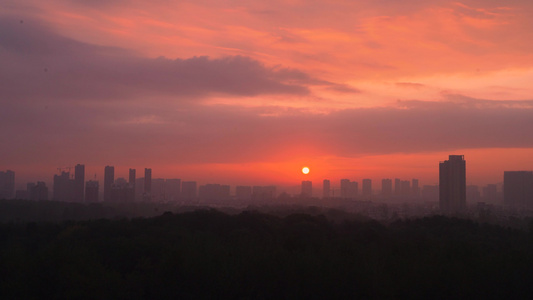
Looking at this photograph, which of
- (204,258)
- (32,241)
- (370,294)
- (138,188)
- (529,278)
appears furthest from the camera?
(138,188)

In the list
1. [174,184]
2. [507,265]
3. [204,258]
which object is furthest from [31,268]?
[174,184]

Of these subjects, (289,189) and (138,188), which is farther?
(289,189)

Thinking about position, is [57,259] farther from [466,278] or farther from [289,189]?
[289,189]

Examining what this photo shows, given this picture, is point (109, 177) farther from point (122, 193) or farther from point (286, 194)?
point (286, 194)

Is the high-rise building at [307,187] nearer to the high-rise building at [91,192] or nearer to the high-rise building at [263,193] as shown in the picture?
the high-rise building at [263,193]

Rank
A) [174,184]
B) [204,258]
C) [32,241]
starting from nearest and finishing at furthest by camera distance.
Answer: [204,258] < [32,241] < [174,184]
